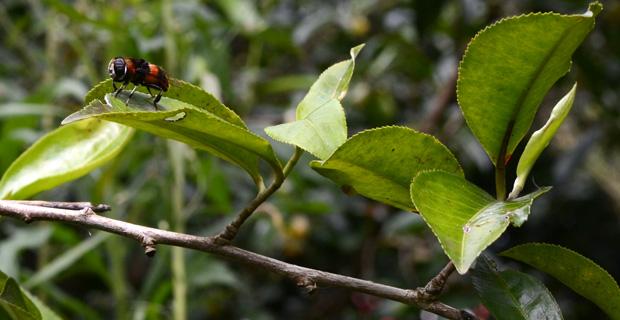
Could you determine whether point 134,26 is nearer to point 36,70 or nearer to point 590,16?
point 36,70

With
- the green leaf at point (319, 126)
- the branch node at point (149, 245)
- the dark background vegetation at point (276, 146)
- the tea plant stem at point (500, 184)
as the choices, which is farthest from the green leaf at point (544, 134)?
the dark background vegetation at point (276, 146)

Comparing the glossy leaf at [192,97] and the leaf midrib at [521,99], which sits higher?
A: the glossy leaf at [192,97]

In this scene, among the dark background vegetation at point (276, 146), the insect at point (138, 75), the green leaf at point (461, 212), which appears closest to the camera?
the green leaf at point (461, 212)

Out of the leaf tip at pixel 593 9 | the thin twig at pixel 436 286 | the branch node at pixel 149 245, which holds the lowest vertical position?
the thin twig at pixel 436 286

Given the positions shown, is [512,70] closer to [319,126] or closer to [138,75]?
[319,126]

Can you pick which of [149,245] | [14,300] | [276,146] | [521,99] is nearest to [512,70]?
[521,99]

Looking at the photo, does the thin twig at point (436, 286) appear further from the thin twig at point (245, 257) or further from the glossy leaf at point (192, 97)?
the glossy leaf at point (192, 97)

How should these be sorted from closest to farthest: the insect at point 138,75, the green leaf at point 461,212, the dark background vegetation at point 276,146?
1. the green leaf at point 461,212
2. the insect at point 138,75
3. the dark background vegetation at point 276,146
